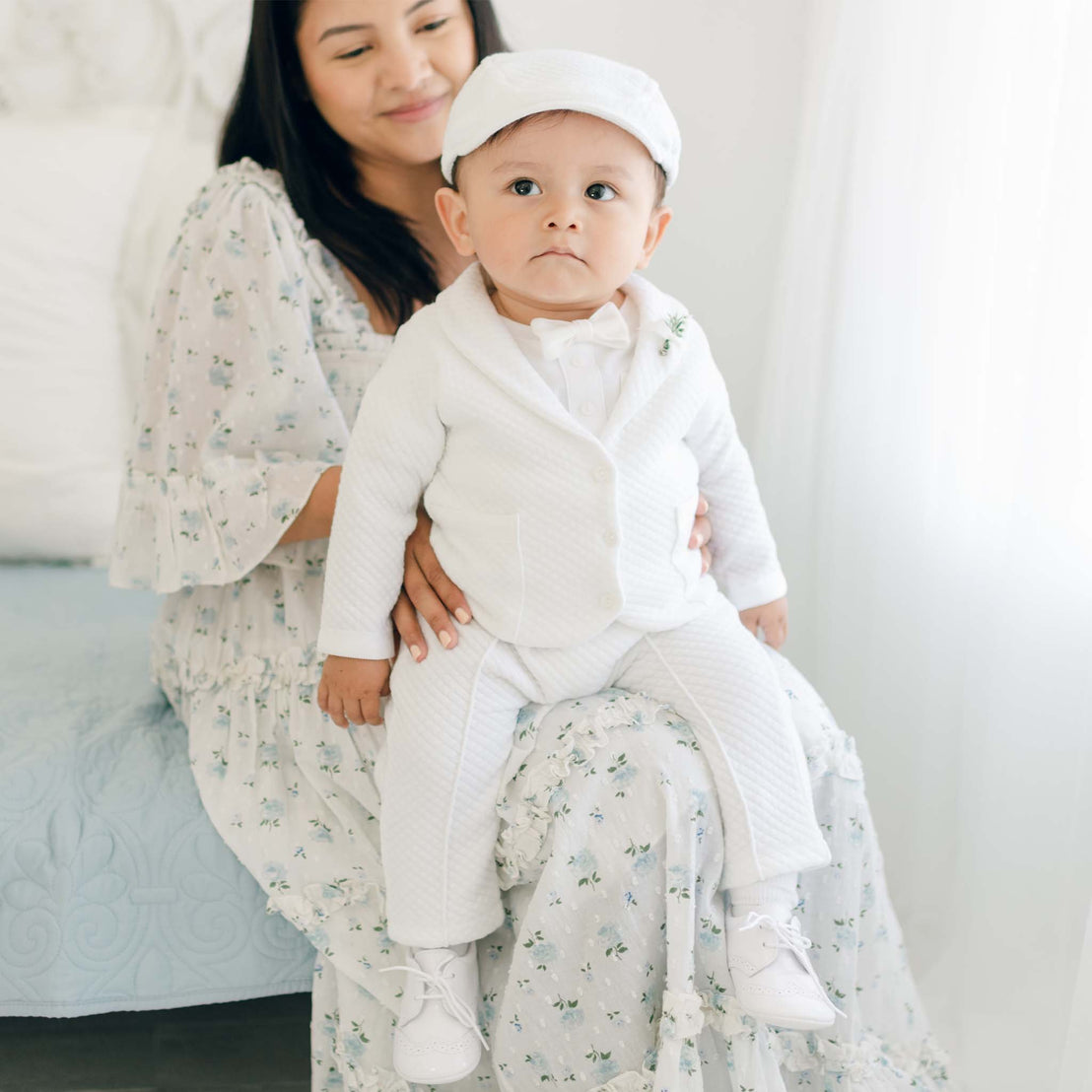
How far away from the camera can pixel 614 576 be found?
1.06 meters

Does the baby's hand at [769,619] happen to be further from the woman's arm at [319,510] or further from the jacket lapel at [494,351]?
the woman's arm at [319,510]

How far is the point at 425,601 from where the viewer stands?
3.67ft

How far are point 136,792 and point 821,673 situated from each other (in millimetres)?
1041

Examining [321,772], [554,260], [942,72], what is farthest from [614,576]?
[942,72]

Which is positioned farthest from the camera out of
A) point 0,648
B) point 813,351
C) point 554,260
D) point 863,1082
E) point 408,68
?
point 813,351

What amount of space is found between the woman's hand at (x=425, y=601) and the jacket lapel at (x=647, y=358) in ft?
0.69

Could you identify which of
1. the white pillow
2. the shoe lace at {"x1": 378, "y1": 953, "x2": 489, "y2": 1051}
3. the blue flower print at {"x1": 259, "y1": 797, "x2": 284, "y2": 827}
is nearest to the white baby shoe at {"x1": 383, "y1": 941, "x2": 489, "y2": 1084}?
the shoe lace at {"x1": 378, "y1": 953, "x2": 489, "y2": 1051}

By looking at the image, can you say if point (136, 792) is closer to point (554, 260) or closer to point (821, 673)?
point (554, 260)

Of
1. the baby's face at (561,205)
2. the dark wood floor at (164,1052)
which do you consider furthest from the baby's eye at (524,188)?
the dark wood floor at (164,1052)

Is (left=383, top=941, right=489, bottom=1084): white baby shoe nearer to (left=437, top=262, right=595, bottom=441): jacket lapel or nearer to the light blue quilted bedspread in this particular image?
the light blue quilted bedspread

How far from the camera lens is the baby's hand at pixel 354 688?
3.73ft

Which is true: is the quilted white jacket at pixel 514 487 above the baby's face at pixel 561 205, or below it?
below

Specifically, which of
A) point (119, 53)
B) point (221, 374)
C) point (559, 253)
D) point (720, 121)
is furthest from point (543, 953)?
point (119, 53)

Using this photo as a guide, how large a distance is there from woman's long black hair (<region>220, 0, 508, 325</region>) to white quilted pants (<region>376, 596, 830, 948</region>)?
21.8 inches
